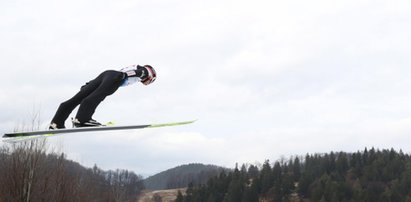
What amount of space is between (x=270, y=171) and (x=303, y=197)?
39.0ft

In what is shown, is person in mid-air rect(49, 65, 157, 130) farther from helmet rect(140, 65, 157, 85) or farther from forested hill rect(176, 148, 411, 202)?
forested hill rect(176, 148, 411, 202)

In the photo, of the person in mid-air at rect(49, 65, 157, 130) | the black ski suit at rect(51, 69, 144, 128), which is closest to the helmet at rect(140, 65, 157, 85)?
the person in mid-air at rect(49, 65, 157, 130)

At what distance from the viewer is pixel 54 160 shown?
1245 inches

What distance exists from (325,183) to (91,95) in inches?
4755

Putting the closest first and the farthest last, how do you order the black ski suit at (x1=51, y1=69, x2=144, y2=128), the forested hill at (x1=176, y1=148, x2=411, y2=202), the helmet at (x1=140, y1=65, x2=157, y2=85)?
the black ski suit at (x1=51, y1=69, x2=144, y2=128)
the helmet at (x1=140, y1=65, x2=157, y2=85)
the forested hill at (x1=176, y1=148, x2=411, y2=202)

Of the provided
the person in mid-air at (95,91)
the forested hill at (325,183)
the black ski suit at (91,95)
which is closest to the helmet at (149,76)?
the person in mid-air at (95,91)

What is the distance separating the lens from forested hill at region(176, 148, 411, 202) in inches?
4700

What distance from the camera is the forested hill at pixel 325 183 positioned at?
392ft

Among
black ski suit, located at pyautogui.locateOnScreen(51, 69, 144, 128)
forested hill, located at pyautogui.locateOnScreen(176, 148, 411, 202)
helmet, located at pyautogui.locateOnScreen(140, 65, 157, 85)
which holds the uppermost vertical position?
forested hill, located at pyautogui.locateOnScreen(176, 148, 411, 202)

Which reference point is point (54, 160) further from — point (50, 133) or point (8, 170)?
point (50, 133)

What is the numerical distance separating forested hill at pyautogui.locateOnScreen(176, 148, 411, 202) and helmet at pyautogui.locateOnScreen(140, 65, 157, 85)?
107226mm

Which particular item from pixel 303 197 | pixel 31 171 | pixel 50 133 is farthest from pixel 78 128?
pixel 303 197

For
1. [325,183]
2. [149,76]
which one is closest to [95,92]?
[149,76]

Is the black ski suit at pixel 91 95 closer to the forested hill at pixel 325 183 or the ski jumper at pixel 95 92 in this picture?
the ski jumper at pixel 95 92
